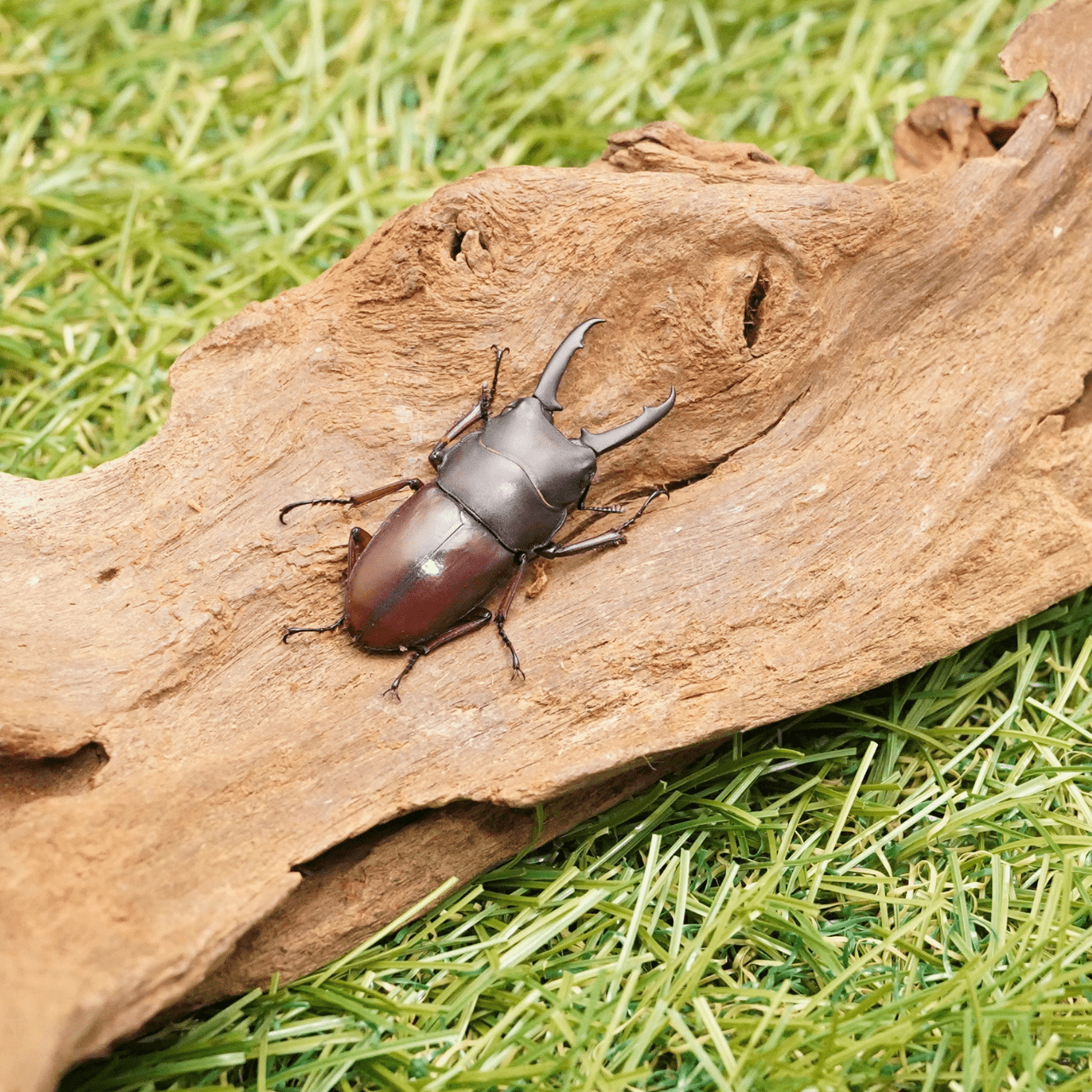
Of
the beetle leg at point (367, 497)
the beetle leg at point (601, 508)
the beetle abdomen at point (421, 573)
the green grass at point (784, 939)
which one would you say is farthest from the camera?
the beetle leg at point (601, 508)

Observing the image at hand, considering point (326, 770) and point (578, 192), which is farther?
→ point (578, 192)

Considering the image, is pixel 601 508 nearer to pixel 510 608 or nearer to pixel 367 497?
pixel 510 608

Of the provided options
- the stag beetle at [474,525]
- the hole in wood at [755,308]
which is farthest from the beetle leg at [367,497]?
the hole in wood at [755,308]

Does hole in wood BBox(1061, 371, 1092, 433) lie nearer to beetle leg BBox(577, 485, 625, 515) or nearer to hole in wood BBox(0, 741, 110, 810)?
beetle leg BBox(577, 485, 625, 515)

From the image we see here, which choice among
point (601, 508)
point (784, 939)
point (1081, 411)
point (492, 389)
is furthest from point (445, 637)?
point (1081, 411)

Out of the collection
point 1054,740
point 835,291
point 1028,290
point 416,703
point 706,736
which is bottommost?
point 1054,740

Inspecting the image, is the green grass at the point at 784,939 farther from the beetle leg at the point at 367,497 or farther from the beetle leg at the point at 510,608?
Answer: the beetle leg at the point at 367,497

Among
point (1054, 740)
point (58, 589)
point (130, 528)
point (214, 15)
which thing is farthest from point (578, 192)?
point (214, 15)

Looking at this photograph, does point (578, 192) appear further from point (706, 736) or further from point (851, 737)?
point (851, 737)
